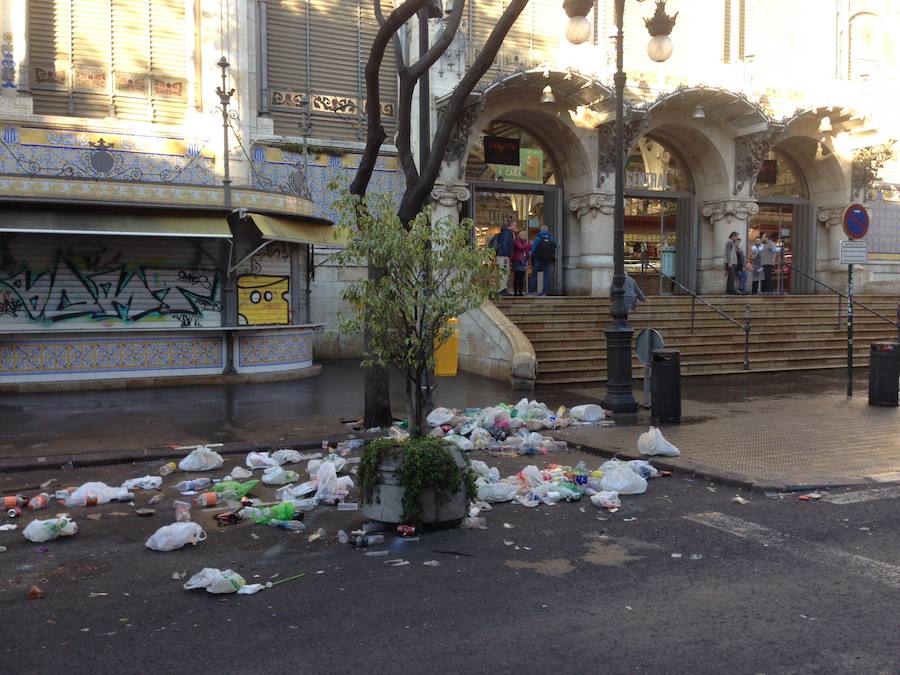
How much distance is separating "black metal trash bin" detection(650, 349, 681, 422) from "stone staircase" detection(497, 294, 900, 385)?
14.0 feet

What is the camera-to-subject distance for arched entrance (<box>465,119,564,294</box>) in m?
22.9

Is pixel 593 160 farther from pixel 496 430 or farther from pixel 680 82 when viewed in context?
pixel 496 430

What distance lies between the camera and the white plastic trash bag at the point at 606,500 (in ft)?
22.6

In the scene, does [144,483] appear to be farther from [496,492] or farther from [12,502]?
[496,492]

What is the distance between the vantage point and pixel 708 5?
24750 mm

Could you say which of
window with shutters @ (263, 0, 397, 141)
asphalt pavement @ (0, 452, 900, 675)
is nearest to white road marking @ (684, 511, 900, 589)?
asphalt pavement @ (0, 452, 900, 675)

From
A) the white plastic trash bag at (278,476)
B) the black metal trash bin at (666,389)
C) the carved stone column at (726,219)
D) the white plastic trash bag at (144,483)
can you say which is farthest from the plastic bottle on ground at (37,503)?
the carved stone column at (726,219)

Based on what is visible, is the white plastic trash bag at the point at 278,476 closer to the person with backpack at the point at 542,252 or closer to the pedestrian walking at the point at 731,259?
the person with backpack at the point at 542,252

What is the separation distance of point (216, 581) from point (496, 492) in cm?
284

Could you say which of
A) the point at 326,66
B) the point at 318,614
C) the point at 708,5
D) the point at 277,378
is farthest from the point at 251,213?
the point at 708,5

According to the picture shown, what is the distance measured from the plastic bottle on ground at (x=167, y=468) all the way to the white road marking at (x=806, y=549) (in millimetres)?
5006

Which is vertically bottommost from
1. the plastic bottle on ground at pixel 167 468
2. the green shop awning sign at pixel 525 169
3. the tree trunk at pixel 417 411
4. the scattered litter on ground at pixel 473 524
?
the plastic bottle on ground at pixel 167 468

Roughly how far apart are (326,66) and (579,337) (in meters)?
9.15

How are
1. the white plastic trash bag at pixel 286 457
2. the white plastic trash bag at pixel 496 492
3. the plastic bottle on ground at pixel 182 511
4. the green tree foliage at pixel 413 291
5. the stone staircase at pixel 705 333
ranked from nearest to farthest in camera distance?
the plastic bottle on ground at pixel 182 511 → the green tree foliage at pixel 413 291 → the white plastic trash bag at pixel 496 492 → the white plastic trash bag at pixel 286 457 → the stone staircase at pixel 705 333
